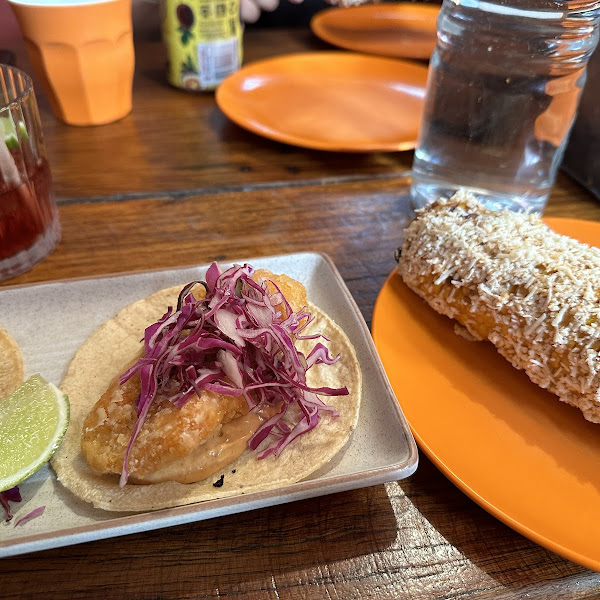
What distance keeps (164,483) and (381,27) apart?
2750mm

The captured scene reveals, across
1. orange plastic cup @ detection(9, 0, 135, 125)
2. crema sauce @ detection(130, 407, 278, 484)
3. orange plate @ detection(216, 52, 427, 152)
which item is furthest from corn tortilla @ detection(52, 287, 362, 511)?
orange plastic cup @ detection(9, 0, 135, 125)

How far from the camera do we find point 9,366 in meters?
1.01

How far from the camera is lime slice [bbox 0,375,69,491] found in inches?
31.2

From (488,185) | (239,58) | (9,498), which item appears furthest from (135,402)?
(239,58)

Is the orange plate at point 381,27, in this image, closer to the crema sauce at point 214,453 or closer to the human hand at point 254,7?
the human hand at point 254,7

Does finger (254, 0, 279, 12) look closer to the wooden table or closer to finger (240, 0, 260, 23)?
finger (240, 0, 260, 23)

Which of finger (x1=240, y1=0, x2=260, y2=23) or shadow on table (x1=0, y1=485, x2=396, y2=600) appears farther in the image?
finger (x1=240, y1=0, x2=260, y2=23)

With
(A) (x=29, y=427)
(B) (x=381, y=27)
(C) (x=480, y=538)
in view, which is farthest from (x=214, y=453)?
(B) (x=381, y=27)

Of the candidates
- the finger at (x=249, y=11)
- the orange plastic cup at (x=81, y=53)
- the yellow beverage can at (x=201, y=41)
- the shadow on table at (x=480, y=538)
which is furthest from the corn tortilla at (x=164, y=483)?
the finger at (x=249, y=11)

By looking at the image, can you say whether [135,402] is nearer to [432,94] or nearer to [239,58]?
[432,94]

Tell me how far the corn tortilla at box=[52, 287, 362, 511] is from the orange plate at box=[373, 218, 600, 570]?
0.35ft

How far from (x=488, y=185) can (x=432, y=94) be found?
0.30 metres

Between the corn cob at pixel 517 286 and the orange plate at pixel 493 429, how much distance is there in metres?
0.05

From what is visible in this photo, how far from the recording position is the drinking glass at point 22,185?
1163 mm
